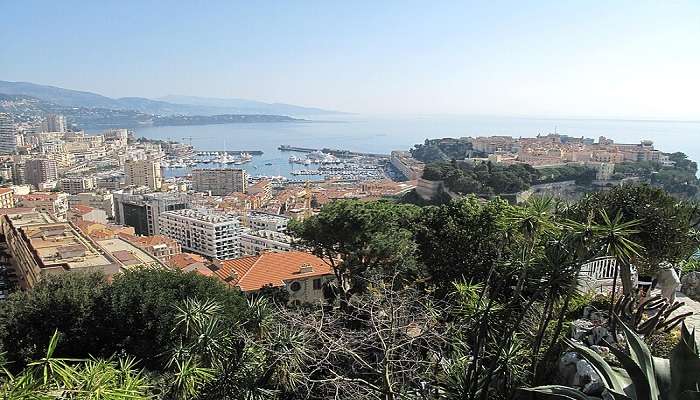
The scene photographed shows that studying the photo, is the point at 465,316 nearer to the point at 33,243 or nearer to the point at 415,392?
the point at 415,392

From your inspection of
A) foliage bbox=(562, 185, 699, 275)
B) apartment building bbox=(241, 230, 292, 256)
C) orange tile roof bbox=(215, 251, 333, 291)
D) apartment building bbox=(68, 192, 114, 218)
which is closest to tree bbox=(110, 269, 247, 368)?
orange tile roof bbox=(215, 251, 333, 291)

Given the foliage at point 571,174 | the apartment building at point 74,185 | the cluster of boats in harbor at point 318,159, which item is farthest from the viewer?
the cluster of boats in harbor at point 318,159

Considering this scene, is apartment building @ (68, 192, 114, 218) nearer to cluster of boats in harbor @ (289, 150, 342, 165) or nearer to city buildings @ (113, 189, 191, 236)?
city buildings @ (113, 189, 191, 236)

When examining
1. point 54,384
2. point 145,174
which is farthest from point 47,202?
point 54,384

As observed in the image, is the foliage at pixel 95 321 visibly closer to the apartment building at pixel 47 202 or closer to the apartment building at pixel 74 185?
the apartment building at pixel 47 202

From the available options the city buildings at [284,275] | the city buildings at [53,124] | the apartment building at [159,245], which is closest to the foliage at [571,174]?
the apartment building at [159,245]

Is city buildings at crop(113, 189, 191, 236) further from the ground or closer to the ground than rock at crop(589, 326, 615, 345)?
closer to the ground

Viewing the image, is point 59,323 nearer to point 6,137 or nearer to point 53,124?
point 6,137
